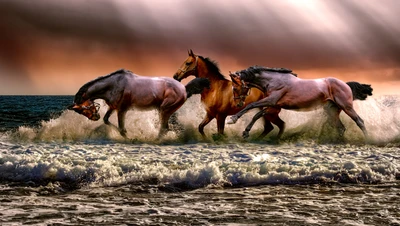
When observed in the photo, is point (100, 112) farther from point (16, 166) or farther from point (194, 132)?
point (16, 166)

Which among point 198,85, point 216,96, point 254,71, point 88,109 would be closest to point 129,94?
point 88,109

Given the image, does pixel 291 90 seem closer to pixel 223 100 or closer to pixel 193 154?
pixel 223 100

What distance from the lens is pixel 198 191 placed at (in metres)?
7.61

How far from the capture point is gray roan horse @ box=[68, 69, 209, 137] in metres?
13.3

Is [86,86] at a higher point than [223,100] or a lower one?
higher

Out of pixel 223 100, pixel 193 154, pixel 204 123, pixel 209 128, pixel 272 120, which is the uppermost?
pixel 223 100

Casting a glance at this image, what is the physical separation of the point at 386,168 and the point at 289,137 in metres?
4.64

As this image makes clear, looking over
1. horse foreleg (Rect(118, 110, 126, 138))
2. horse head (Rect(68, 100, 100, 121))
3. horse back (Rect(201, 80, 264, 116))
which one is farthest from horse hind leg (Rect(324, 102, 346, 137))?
horse head (Rect(68, 100, 100, 121))

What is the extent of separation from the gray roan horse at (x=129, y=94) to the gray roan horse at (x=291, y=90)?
1.28m

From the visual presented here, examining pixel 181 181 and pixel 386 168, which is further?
pixel 386 168

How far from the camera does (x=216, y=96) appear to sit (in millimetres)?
13461

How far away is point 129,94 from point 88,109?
3.51 ft

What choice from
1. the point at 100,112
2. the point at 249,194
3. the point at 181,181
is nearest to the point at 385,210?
the point at 249,194

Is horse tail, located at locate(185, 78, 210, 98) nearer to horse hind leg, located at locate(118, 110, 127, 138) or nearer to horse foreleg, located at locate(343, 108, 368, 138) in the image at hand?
horse hind leg, located at locate(118, 110, 127, 138)
